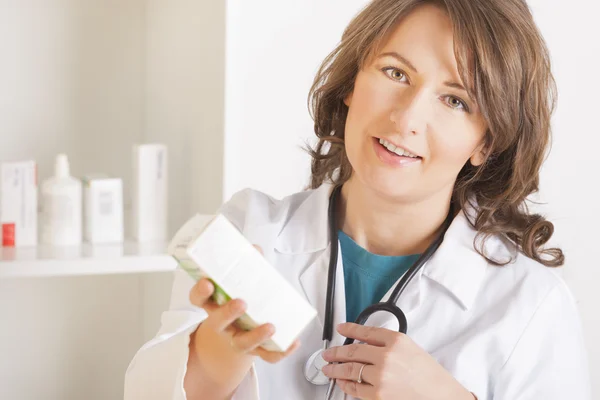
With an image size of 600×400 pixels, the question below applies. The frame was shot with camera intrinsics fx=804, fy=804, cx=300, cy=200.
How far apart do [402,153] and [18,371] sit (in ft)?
4.05

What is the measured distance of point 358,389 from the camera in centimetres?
107

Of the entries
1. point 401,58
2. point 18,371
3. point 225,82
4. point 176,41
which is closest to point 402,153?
point 401,58

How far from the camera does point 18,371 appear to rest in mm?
1929

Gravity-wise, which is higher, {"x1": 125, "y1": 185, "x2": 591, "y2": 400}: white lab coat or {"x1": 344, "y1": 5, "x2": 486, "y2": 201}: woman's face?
{"x1": 344, "y1": 5, "x2": 486, "y2": 201}: woman's face

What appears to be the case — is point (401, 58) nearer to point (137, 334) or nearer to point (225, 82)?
point (225, 82)

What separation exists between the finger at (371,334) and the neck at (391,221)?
0.74 ft

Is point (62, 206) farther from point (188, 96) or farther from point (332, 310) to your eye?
point (332, 310)

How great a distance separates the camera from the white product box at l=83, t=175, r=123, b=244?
1.68m

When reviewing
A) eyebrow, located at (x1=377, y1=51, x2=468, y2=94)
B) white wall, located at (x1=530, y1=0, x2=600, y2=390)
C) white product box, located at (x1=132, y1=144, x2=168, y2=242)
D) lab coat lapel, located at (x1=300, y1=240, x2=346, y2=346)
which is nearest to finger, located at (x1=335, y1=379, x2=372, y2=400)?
lab coat lapel, located at (x1=300, y1=240, x2=346, y2=346)

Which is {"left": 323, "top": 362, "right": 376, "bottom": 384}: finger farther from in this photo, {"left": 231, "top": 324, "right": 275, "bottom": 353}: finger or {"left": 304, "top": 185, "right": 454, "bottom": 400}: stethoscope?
{"left": 231, "top": 324, "right": 275, "bottom": 353}: finger

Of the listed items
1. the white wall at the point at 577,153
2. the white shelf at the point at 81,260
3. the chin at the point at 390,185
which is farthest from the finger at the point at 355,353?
the white wall at the point at 577,153

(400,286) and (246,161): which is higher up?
(246,161)

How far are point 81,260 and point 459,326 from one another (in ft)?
2.49

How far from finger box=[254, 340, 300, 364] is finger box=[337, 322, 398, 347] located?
180mm
